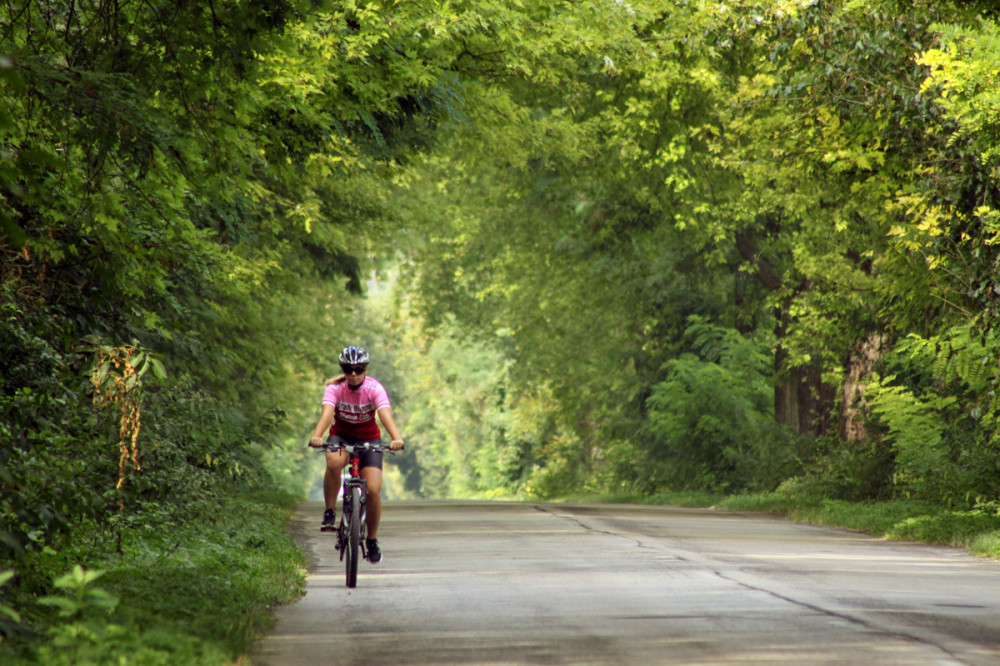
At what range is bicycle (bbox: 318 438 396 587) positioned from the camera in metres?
11.8

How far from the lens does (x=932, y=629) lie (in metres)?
8.94

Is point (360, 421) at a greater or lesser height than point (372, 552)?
greater

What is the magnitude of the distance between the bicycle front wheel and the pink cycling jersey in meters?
0.52

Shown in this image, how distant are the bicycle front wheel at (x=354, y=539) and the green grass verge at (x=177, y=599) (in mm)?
452

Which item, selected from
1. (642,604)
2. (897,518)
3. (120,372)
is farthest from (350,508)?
(897,518)

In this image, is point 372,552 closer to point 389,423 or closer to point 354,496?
point 354,496

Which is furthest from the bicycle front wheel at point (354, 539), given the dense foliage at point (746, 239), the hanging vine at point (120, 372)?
the dense foliage at point (746, 239)

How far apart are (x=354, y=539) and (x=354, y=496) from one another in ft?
1.45

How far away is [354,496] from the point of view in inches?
470

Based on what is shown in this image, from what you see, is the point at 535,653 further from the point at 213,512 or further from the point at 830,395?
the point at 830,395

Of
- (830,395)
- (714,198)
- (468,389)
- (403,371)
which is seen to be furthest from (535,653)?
(403,371)

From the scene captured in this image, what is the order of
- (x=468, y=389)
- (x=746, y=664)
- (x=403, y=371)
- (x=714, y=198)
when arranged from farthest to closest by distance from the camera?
(x=403, y=371)
(x=468, y=389)
(x=714, y=198)
(x=746, y=664)

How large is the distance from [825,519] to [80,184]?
15172mm

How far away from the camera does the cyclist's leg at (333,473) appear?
12.2 metres
